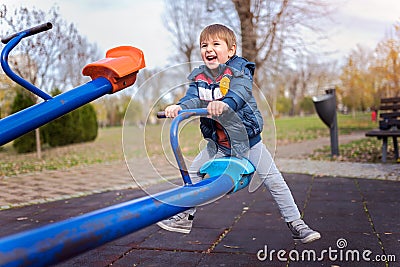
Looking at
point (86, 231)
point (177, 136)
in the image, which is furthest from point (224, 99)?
point (86, 231)

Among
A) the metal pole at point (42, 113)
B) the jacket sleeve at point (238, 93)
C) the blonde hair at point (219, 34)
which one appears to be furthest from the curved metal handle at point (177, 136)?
the blonde hair at point (219, 34)

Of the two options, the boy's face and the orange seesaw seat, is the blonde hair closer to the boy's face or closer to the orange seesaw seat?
the boy's face

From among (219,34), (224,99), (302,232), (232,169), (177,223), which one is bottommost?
(302,232)

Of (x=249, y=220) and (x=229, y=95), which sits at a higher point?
(x=229, y=95)

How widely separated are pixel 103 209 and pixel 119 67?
2.13 ft

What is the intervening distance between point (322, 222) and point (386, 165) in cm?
369

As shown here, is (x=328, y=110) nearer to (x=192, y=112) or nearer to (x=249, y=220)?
(x=249, y=220)

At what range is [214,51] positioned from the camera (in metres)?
2.31

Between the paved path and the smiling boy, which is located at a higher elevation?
the smiling boy

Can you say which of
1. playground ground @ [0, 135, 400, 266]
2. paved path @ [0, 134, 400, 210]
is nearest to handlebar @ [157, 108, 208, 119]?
playground ground @ [0, 135, 400, 266]

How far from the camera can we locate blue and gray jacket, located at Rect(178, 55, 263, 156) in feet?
7.41

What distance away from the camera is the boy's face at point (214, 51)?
2311 mm

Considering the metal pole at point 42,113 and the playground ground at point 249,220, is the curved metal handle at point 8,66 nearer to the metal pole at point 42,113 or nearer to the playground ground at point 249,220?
the metal pole at point 42,113

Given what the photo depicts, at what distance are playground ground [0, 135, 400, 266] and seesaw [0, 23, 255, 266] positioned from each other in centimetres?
39
